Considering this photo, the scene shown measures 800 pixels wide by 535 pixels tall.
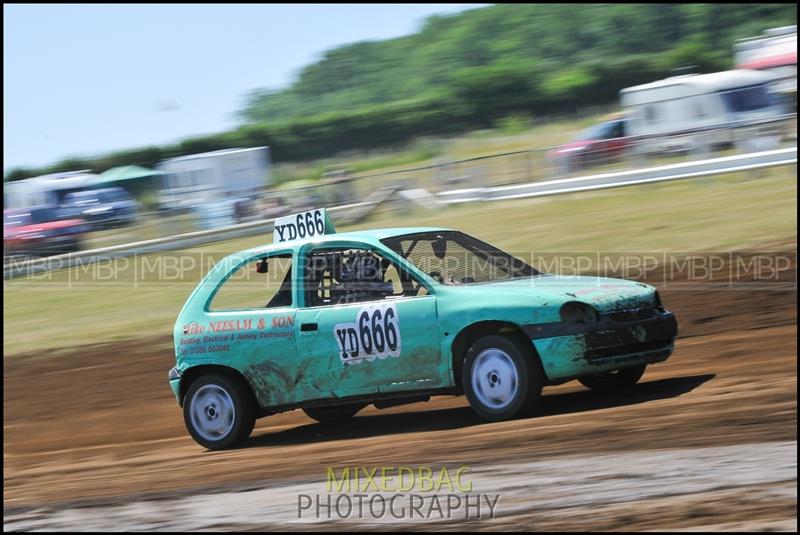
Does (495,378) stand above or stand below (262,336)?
below

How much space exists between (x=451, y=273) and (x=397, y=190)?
11939mm

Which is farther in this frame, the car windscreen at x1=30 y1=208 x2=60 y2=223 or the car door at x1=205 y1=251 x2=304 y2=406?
the car windscreen at x1=30 y1=208 x2=60 y2=223

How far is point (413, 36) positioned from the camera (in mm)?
70562

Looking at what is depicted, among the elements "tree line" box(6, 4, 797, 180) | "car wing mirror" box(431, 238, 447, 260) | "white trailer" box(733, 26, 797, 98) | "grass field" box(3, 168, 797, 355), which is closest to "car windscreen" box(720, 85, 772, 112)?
"white trailer" box(733, 26, 797, 98)

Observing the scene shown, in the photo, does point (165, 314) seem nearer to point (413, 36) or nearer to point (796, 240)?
point (796, 240)

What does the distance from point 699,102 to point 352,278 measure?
675 inches

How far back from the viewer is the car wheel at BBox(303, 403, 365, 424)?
31.1 feet

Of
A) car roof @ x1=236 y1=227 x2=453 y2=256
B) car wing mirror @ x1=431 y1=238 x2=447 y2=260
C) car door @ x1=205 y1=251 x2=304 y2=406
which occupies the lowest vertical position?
car door @ x1=205 y1=251 x2=304 y2=406

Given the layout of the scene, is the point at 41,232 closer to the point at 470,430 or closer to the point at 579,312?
the point at 470,430

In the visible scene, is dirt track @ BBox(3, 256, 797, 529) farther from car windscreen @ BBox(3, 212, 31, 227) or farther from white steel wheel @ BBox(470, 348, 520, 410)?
car windscreen @ BBox(3, 212, 31, 227)

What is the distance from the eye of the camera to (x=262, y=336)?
841 cm

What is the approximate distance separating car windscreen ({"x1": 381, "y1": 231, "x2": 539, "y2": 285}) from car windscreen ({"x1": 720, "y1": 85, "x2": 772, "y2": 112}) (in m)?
15.8

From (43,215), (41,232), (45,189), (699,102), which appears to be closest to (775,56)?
(699,102)

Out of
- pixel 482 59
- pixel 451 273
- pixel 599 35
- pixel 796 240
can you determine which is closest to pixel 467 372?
pixel 451 273
